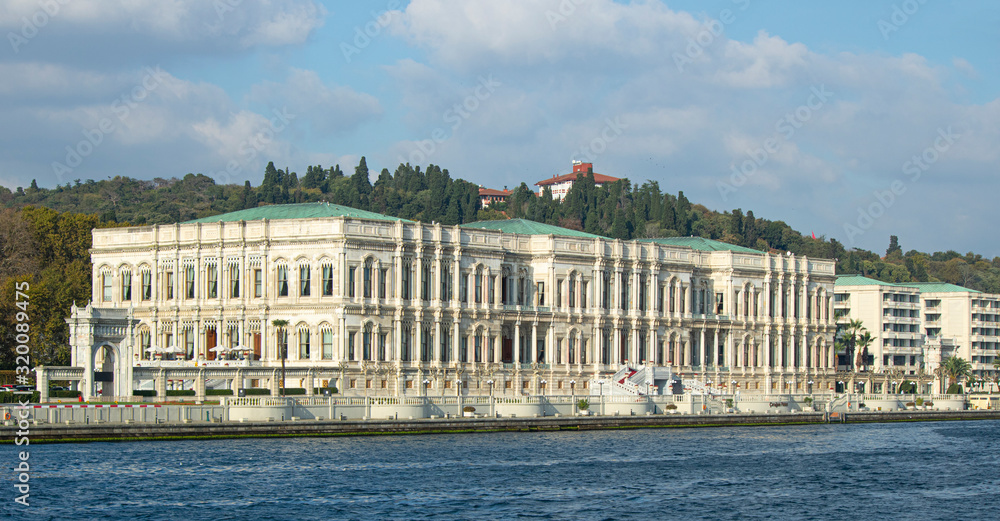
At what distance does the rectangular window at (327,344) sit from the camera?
11079 centimetres

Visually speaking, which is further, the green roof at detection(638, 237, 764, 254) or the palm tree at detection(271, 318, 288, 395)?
the green roof at detection(638, 237, 764, 254)

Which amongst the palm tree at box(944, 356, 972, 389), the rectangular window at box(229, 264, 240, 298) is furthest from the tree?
the rectangular window at box(229, 264, 240, 298)

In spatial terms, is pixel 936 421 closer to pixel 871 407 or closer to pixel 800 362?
pixel 871 407

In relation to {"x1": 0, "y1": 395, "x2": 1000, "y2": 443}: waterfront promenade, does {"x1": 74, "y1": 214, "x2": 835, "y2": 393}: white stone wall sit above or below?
above

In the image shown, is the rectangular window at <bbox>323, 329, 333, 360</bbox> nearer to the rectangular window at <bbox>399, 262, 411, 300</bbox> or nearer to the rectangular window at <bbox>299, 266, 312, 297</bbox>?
the rectangular window at <bbox>299, 266, 312, 297</bbox>

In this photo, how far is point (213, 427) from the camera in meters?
80.1

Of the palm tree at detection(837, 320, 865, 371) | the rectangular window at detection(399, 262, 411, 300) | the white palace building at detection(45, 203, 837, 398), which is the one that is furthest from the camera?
the palm tree at detection(837, 320, 865, 371)

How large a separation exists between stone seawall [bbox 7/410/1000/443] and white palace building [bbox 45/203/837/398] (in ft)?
35.4

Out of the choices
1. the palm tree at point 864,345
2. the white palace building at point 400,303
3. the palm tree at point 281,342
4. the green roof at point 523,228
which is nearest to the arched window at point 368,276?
the white palace building at point 400,303

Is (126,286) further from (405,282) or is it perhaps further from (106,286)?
(405,282)

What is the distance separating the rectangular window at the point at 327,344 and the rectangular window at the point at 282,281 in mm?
4887

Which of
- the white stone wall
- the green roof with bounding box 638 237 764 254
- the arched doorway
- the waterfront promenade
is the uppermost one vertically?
the green roof with bounding box 638 237 764 254

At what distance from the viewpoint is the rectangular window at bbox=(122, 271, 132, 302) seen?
120 m

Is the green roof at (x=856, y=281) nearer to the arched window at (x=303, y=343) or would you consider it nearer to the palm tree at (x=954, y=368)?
the palm tree at (x=954, y=368)
